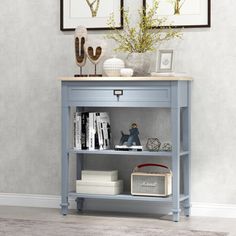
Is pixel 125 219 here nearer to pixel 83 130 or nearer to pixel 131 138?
pixel 131 138

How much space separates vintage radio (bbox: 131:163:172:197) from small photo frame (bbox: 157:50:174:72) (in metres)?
0.73

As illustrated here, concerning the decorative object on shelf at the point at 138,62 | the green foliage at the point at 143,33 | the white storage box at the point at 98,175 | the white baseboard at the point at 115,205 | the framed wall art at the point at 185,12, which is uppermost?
the framed wall art at the point at 185,12

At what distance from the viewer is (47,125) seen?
533cm

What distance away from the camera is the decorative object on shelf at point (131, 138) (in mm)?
4895

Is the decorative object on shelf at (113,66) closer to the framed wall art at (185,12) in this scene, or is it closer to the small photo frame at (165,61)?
the small photo frame at (165,61)

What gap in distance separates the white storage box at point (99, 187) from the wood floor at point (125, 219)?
18cm

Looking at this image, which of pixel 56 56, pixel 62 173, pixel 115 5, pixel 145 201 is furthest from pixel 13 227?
pixel 115 5

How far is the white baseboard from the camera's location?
492 cm

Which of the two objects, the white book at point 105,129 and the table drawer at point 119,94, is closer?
the table drawer at point 119,94

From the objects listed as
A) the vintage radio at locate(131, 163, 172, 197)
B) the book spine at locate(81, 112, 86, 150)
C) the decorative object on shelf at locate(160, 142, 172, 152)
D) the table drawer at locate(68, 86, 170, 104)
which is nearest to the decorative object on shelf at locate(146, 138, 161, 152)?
the decorative object on shelf at locate(160, 142, 172, 152)

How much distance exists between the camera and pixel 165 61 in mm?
4898

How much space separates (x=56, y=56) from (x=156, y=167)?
1.12m

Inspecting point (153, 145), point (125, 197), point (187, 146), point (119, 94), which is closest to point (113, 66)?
point (119, 94)

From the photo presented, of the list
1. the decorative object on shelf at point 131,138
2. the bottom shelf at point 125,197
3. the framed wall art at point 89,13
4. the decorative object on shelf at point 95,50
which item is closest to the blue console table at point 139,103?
the bottom shelf at point 125,197
